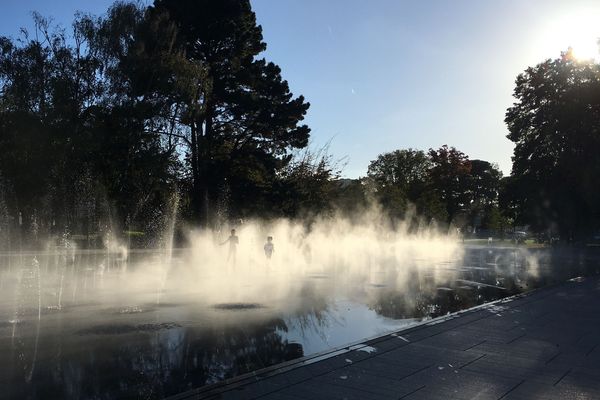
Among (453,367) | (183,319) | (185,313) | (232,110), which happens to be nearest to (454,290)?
(185,313)

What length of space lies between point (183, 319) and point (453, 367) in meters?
5.43

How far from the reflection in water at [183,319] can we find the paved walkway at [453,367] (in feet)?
2.42

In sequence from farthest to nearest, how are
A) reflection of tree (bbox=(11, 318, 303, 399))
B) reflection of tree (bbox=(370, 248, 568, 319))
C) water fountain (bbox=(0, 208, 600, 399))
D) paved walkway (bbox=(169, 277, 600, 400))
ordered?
reflection of tree (bbox=(370, 248, 568, 319)) < water fountain (bbox=(0, 208, 600, 399)) < reflection of tree (bbox=(11, 318, 303, 399)) < paved walkway (bbox=(169, 277, 600, 400))

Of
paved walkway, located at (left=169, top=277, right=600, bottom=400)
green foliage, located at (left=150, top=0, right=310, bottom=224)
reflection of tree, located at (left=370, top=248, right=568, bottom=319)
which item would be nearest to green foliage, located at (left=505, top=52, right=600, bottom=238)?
reflection of tree, located at (left=370, top=248, right=568, bottom=319)

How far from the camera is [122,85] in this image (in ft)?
94.1

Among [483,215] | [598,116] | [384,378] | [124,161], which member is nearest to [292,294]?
[384,378]

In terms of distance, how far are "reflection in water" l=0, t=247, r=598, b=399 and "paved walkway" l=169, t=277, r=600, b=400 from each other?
0.74 metres

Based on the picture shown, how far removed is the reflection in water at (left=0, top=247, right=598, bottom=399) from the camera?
6422mm

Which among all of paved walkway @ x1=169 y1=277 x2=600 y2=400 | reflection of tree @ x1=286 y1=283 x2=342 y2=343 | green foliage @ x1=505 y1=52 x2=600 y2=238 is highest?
green foliage @ x1=505 y1=52 x2=600 y2=238

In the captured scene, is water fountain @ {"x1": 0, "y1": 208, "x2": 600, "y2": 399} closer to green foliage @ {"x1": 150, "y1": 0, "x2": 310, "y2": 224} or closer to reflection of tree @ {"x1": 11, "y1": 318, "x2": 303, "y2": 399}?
reflection of tree @ {"x1": 11, "y1": 318, "x2": 303, "y2": 399}

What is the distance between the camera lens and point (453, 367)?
662cm

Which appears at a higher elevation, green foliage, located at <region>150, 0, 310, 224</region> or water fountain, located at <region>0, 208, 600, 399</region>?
green foliage, located at <region>150, 0, 310, 224</region>

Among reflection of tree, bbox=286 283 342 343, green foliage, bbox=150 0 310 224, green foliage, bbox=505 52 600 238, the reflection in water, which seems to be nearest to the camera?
the reflection in water

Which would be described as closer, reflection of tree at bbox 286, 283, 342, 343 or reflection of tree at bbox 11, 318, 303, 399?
reflection of tree at bbox 11, 318, 303, 399
